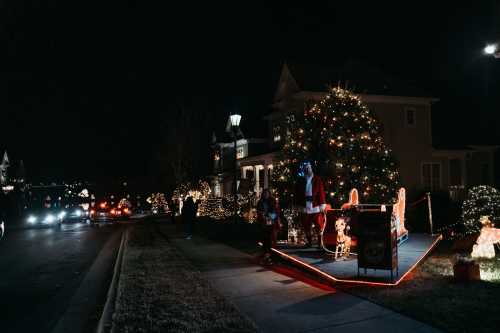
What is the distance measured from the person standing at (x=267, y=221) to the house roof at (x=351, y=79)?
55.1ft

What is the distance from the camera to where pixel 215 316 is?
714 cm

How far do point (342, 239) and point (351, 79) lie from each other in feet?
70.1

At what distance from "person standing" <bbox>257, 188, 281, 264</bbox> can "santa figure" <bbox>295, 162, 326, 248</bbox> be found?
61cm

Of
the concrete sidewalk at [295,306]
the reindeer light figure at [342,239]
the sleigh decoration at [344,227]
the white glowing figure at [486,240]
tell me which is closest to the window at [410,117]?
the sleigh decoration at [344,227]

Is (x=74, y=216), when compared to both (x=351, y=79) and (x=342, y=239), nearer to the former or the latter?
(x=351, y=79)

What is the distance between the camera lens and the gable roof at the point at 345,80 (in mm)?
29422

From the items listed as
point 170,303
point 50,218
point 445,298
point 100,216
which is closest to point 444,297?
point 445,298

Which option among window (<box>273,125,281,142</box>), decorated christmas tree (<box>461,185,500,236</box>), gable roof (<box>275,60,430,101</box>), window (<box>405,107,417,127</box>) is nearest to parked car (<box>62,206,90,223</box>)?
window (<box>273,125,281,142</box>)

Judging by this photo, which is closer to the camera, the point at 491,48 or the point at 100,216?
the point at 491,48

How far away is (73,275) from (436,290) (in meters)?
8.37

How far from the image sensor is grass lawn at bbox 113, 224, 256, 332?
22.0 feet

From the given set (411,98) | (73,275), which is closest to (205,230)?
(73,275)

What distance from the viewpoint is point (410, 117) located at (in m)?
30.3

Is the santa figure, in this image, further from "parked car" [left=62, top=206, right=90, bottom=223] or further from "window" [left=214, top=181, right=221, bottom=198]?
"window" [left=214, top=181, right=221, bottom=198]
